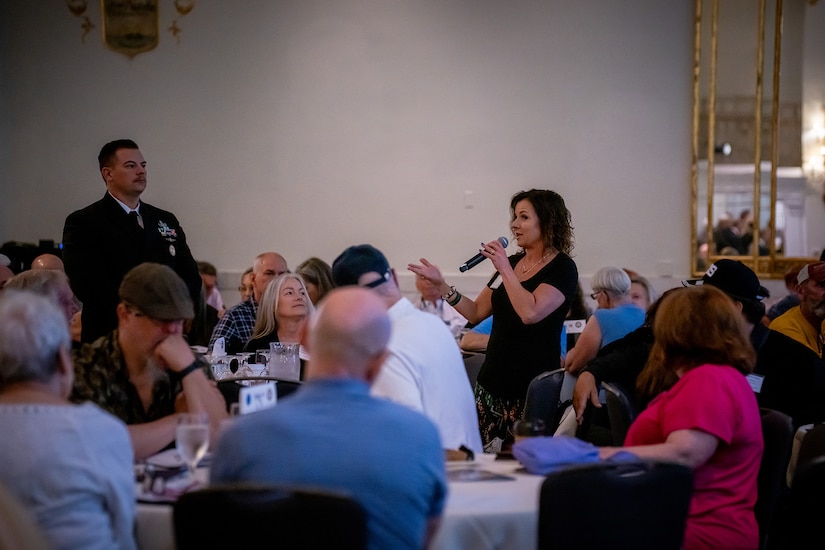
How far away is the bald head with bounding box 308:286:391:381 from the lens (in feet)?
7.04

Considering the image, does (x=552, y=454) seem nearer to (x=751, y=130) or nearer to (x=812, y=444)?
(x=812, y=444)

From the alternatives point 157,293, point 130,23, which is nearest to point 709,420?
point 157,293

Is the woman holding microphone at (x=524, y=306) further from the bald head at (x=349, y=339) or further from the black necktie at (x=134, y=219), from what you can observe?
the bald head at (x=349, y=339)

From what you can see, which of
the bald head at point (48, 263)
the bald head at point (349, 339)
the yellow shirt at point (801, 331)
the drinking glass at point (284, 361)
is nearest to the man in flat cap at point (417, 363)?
the bald head at point (349, 339)

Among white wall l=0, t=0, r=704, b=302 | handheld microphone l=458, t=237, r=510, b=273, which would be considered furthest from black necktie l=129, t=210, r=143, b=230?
white wall l=0, t=0, r=704, b=302

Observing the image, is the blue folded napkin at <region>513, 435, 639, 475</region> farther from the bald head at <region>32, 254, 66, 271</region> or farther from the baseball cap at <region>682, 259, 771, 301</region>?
the bald head at <region>32, 254, 66, 271</region>

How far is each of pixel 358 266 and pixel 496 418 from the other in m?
1.80

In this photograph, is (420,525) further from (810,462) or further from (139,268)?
(139,268)

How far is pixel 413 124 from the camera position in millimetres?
9602

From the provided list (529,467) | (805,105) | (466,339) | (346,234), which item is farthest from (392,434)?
(805,105)

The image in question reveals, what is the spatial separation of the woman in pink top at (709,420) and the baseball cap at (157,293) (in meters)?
1.37

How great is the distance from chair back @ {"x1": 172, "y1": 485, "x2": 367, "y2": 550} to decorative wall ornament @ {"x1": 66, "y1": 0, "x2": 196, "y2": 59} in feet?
27.0

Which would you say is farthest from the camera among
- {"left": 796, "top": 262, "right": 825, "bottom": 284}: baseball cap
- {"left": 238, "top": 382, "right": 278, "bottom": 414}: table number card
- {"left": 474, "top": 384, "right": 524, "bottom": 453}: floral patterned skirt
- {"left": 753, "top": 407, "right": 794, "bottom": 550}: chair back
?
{"left": 796, "top": 262, "right": 825, "bottom": 284}: baseball cap

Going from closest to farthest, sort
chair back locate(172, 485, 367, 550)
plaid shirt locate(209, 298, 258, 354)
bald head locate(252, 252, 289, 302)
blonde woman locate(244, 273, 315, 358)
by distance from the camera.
A: 1. chair back locate(172, 485, 367, 550)
2. blonde woman locate(244, 273, 315, 358)
3. plaid shirt locate(209, 298, 258, 354)
4. bald head locate(252, 252, 289, 302)
